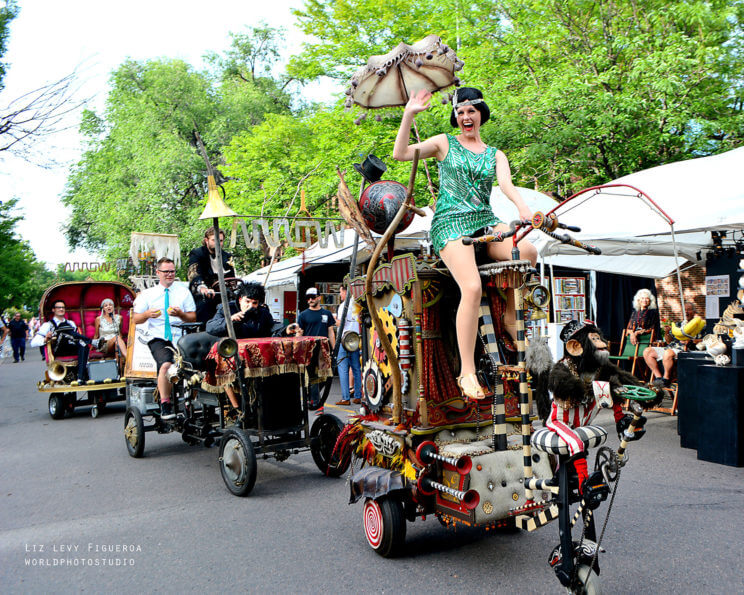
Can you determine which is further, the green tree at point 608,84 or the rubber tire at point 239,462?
the green tree at point 608,84

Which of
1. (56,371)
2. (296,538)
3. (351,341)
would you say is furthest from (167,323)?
(56,371)

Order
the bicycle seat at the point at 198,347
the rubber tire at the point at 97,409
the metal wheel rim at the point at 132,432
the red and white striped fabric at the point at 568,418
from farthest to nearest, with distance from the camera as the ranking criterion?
the rubber tire at the point at 97,409, the metal wheel rim at the point at 132,432, the bicycle seat at the point at 198,347, the red and white striped fabric at the point at 568,418

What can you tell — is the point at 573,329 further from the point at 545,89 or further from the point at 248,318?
the point at 545,89

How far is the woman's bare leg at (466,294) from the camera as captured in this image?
3.83m

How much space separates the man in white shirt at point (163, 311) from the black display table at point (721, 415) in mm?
5958

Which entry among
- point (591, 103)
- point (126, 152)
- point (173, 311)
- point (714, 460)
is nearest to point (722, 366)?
point (714, 460)

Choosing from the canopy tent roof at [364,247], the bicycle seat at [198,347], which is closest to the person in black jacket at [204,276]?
the bicycle seat at [198,347]

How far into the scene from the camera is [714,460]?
6648 millimetres

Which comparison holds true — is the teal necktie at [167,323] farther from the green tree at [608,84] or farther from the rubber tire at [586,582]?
the green tree at [608,84]

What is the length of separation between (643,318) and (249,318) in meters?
7.07

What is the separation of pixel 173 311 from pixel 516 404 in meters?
4.32

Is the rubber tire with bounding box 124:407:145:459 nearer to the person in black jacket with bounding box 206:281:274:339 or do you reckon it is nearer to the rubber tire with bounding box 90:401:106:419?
the person in black jacket with bounding box 206:281:274:339

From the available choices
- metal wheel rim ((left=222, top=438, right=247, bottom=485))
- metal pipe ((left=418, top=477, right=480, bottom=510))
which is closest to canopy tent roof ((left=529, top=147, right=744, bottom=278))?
metal pipe ((left=418, top=477, right=480, bottom=510))

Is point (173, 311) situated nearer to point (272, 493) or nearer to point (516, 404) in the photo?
point (272, 493)
